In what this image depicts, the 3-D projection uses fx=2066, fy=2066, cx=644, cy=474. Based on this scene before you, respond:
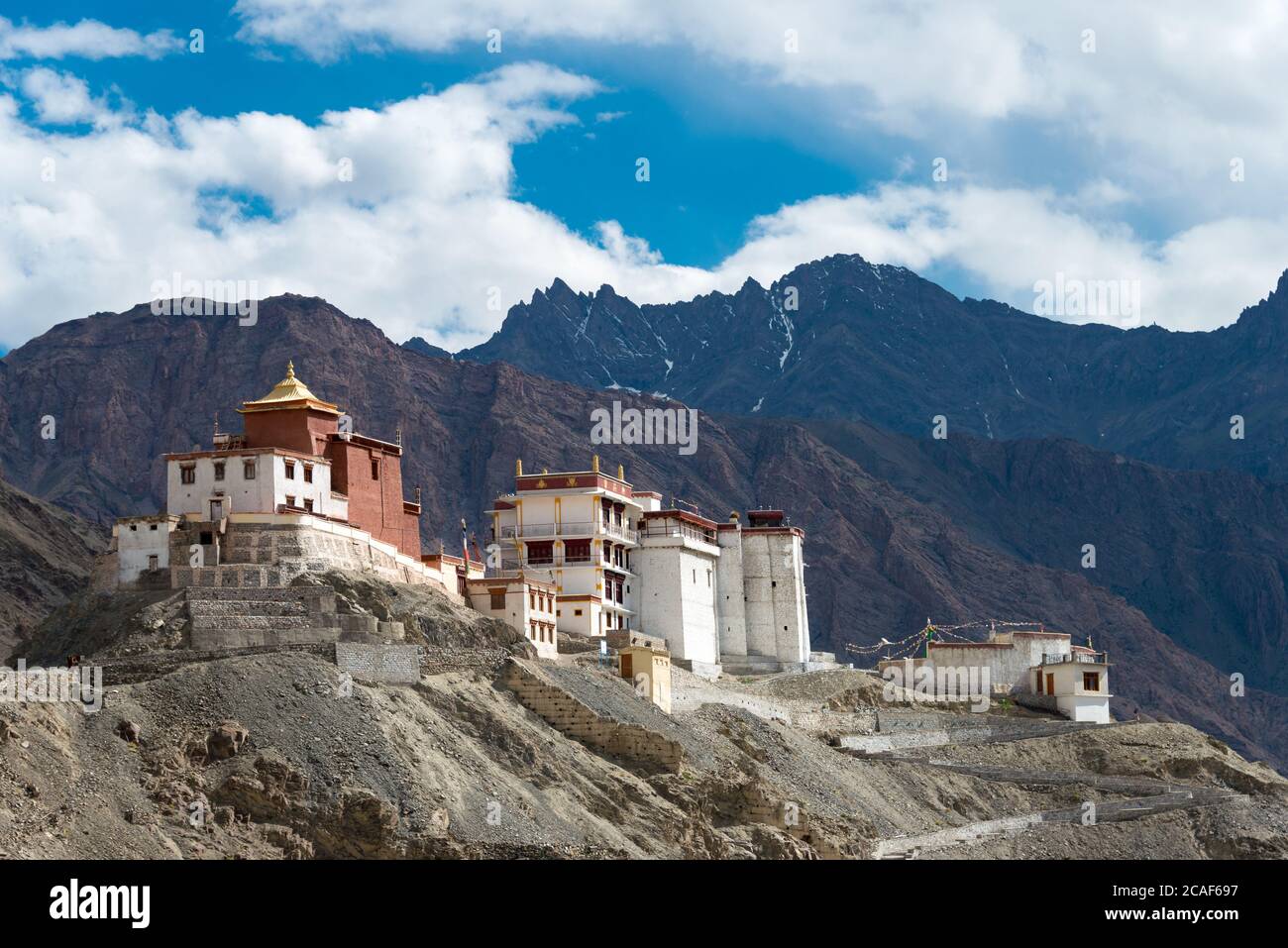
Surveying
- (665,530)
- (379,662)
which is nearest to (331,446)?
(379,662)

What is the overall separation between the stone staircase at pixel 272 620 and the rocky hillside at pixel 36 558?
4352 cm

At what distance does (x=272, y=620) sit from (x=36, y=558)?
7223cm

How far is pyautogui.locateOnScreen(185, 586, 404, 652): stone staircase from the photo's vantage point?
61.9m

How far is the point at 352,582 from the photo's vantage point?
→ 69188 millimetres

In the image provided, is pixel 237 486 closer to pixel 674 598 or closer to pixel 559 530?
pixel 559 530

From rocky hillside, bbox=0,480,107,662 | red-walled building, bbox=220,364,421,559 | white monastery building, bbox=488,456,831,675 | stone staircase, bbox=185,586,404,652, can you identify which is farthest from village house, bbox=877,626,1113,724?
rocky hillside, bbox=0,480,107,662

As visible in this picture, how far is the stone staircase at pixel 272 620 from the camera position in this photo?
203 ft

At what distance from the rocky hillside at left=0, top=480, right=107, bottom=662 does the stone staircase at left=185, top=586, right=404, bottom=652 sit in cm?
4352

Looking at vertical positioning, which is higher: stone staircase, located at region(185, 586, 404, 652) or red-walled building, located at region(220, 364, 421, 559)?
red-walled building, located at region(220, 364, 421, 559)

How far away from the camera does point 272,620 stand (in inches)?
2500

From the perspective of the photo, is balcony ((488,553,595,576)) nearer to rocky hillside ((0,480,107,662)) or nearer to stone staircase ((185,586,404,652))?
stone staircase ((185,586,404,652))
